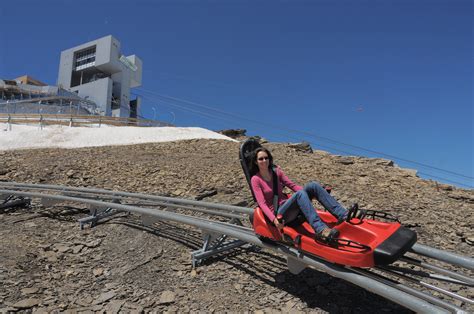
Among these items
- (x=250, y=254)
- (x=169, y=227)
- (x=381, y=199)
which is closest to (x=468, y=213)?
(x=381, y=199)

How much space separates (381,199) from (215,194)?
3.92 metres

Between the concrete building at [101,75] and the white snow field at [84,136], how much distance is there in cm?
3843

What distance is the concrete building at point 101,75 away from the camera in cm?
6061

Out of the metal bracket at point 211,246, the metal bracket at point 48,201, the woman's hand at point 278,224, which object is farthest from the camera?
the metal bracket at point 48,201

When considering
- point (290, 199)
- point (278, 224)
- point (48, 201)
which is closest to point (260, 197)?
point (290, 199)

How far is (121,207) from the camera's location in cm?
639

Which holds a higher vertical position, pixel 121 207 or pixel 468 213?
pixel 468 213

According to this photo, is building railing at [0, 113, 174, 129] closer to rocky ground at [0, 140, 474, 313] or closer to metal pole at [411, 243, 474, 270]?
rocky ground at [0, 140, 474, 313]

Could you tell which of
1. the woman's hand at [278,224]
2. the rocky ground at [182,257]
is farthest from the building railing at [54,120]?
the woman's hand at [278,224]

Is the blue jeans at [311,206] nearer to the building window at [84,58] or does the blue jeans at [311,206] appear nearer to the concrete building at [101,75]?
the concrete building at [101,75]

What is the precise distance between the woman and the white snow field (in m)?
15.9

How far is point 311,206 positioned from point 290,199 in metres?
0.25

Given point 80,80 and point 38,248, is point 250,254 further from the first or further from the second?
point 80,80

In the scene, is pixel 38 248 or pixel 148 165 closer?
pixel 38 248
